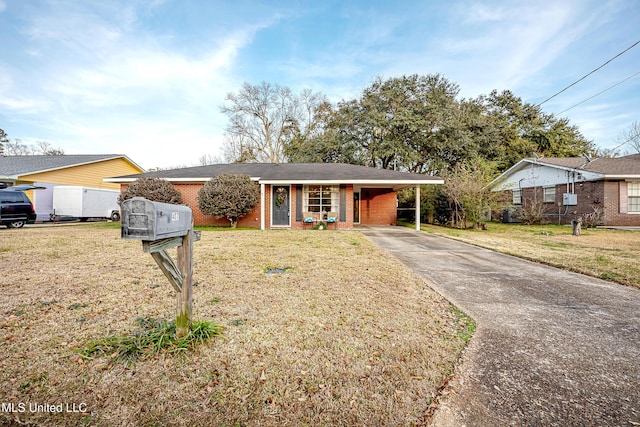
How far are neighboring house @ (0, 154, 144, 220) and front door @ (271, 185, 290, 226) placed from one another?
10513mm

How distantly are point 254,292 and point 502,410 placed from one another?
2944mm

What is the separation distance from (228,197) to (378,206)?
887cm

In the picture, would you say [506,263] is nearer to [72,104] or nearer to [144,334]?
[144,334]

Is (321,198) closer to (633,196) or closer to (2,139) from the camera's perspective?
(633,196)

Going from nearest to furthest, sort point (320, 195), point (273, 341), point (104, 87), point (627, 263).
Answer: point (273, 341) → point (627, 263) → point (320, 195) → point (104, 87)

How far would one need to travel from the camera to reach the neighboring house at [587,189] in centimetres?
1426

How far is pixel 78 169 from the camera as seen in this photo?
64.2 ft

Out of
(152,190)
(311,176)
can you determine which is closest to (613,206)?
(311,176)

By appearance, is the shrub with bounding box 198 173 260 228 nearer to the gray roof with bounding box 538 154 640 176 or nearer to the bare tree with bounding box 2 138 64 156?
the gray roof with bounding box 538 154 640 176

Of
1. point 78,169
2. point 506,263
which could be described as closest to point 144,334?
point 506,263

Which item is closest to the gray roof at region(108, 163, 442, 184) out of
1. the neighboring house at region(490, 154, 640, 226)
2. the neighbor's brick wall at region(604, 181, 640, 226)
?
the neighboring house at region(490, 154, 640, 226)

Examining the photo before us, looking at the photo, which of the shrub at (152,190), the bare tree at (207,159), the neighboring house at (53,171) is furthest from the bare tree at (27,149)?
the shrub at (152,190)

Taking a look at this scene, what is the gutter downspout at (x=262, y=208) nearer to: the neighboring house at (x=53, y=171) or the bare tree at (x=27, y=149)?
the neighboring house at (x=53, y=171)

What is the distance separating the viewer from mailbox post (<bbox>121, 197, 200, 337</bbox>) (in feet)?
5.20
